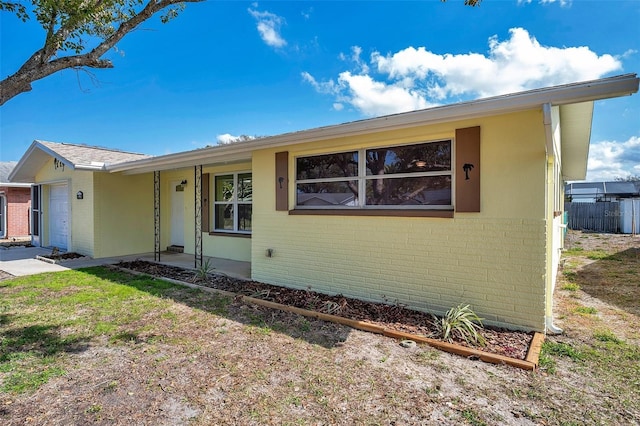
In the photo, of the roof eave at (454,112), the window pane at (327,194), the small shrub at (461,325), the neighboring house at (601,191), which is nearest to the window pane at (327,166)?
the window pane at (327,194)

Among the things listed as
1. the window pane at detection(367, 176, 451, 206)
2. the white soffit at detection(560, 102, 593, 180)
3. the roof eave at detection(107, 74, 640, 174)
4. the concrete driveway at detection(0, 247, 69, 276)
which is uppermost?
the white soffit at detection(560, 102, 593, 180)

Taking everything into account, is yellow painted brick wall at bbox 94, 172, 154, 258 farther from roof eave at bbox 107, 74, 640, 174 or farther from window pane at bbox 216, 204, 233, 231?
roof eave at bbox 107, 74, 640, 174

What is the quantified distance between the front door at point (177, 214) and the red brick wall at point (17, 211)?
11.7 metres

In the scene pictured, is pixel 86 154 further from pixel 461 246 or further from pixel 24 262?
pixel 461 246

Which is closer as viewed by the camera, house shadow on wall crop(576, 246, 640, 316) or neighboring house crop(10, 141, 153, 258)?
house shadow on wall crop(576, 246, 640, 316)

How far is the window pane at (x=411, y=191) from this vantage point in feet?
15.7

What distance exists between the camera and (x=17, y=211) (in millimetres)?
17141

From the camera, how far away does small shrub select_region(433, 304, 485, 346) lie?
389 cm

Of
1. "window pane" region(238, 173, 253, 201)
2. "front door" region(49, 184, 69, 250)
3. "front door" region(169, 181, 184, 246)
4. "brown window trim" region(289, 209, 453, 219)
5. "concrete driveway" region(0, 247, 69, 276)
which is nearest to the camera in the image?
"brown window trim" region(289, 209, 453, 219)

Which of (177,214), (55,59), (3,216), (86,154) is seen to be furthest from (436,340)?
(3,216)

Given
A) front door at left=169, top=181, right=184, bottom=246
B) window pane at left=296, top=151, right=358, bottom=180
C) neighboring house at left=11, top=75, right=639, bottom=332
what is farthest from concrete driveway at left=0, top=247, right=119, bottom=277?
window pane at left=296, top=151, right=358, bottom=180

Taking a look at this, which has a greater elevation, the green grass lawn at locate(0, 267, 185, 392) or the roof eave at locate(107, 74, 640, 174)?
the roof eave at locate(107, 74, 640, 174)

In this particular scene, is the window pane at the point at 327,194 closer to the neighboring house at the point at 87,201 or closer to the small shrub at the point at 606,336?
the small shrub at the point at 606,336

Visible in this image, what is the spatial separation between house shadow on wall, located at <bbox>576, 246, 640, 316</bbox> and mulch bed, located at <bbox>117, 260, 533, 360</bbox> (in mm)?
3012
